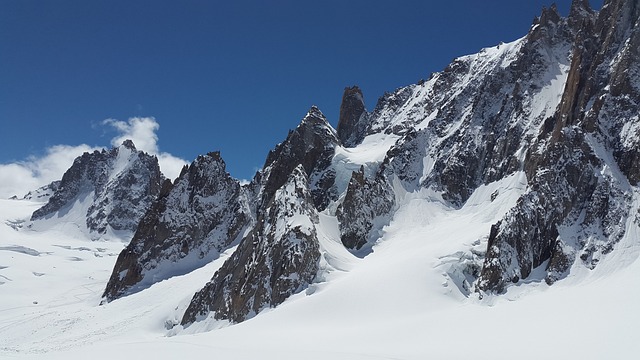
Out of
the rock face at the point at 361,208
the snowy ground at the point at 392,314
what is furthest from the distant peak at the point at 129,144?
the rock face at the point at 361,208

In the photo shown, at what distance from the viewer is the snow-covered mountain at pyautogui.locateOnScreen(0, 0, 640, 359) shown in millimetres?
35812

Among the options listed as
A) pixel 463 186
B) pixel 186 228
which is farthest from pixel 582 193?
pixel 186 228

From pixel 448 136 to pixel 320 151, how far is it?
23979mm

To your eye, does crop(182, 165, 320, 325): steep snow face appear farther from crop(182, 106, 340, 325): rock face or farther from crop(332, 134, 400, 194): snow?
crop(332, 134, 400, 194): snow

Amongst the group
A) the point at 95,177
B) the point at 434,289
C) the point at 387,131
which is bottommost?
the point at 434,289

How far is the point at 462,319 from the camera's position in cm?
3681

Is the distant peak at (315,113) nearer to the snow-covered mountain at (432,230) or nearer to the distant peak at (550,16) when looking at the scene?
the snow-covered mountain at (432,230)

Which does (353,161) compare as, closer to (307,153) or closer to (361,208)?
(307,153)

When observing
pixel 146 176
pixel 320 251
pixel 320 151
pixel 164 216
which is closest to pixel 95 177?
pixel 146 176

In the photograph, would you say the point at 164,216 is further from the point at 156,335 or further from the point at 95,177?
the point at 95,177

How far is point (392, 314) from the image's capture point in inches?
1576

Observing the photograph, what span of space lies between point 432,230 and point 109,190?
419ft

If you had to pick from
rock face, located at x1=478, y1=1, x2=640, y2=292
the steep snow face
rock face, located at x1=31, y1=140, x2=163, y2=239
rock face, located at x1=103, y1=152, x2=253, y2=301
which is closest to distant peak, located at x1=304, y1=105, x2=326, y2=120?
rock face, located at x1=103, y1=152, x2=253, y2=301

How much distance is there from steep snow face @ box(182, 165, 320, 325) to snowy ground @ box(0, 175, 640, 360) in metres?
2.31
